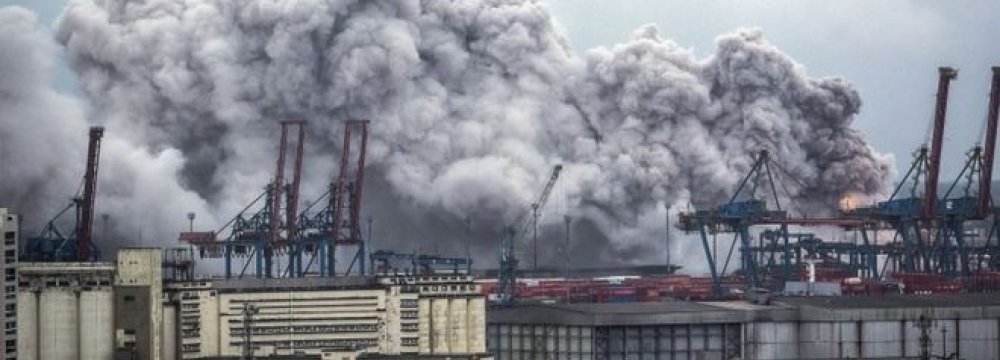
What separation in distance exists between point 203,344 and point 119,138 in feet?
211

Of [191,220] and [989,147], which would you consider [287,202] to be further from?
[989,147]

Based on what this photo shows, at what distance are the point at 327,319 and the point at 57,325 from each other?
16005 millimetres

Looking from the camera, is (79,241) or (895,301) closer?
(895,301)

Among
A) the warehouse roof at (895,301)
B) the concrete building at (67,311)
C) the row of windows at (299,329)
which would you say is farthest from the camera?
the warehouse roof at (895,301)

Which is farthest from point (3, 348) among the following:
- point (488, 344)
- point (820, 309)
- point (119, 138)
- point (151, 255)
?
point (119, 138)

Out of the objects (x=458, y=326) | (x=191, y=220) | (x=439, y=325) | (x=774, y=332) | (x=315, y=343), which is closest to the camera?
(x=315, y=343)

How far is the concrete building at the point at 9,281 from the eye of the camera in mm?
111062

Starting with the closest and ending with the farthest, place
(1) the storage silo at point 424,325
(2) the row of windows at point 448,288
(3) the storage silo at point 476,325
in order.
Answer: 1. (3) the storage silo at point 476,325
2. (1) the storage silo at point 424,325
3. (2) the row of windows at point 448,288

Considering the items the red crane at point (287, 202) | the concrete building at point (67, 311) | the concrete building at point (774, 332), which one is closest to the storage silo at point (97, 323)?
the concrete building at point (67, 311)

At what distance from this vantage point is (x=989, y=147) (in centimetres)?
17500

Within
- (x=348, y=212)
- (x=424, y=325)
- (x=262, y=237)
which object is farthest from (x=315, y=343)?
(x=348, y=212)

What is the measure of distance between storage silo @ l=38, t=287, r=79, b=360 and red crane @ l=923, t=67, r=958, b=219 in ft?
221

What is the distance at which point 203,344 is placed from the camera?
13025cm

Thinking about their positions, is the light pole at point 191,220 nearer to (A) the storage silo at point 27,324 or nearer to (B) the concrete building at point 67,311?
(B) the concrete building at point 67,311
